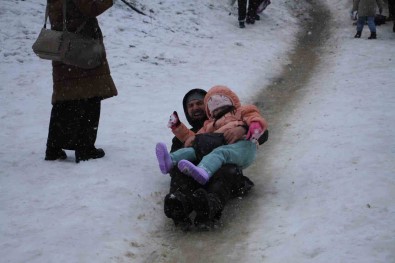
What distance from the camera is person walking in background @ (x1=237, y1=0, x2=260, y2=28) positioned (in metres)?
13.0

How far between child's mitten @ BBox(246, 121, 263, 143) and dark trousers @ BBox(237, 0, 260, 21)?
969 cm

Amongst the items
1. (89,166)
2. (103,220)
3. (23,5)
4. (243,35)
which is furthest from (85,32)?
(243,35)

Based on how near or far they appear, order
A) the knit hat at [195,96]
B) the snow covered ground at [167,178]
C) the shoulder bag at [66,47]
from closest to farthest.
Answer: the snow covered ground at [167,178]
the shoulder bag at [66,47]
the knit hat at [195,96]

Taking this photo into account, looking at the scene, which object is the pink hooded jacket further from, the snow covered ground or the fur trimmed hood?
the snow covered ground

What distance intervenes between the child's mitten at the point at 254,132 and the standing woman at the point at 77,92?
1.68 metres

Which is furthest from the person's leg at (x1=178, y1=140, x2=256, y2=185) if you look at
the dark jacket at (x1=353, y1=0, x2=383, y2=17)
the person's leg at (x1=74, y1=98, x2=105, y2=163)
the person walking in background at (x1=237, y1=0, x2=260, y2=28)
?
the dark jacket at (x1=353, y1=0, x2=383, y2=17)

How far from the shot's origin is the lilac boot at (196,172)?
144 inches

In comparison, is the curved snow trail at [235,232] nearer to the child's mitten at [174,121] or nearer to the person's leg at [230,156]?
the person's leg at [230,156]

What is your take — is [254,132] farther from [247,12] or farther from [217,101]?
[247,12]

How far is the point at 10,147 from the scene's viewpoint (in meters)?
5.27

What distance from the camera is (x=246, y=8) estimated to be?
44.7 ft

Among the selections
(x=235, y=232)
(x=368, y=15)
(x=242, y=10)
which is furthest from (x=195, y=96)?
(x=368, y=15)

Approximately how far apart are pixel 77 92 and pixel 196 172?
172 cm

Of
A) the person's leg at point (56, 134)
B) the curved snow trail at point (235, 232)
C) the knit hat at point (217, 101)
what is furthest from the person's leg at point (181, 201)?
the person's leg at point (56, 134)
